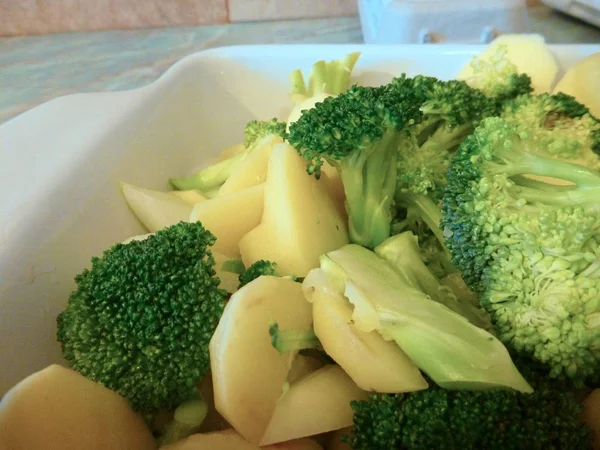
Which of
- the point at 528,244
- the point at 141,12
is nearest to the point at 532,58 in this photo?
the point at 528,244

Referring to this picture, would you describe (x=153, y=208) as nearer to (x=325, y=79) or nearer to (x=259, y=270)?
(x=259, y=270)

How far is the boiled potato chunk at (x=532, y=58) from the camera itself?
87 cm

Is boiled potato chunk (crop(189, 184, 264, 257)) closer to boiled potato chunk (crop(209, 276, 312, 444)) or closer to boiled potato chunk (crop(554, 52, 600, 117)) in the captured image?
boiled potato chunk (crop(209, 276, 312, 444))

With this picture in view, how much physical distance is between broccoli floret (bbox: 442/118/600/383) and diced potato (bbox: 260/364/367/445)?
18 cm

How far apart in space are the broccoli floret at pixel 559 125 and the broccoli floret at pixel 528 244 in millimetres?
59

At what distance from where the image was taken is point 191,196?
838 mm

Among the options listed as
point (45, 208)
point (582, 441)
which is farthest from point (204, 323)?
point (582, 441)

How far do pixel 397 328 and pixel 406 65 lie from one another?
632mm

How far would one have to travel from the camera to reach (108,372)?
0.55 m

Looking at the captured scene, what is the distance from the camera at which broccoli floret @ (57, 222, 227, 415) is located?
55 cm

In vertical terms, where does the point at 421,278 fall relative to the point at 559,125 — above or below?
below

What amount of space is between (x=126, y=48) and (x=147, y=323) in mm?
1340

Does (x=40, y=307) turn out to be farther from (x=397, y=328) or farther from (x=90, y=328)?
(x=397, y=328)

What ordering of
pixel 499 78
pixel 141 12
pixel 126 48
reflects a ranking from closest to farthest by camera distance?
pixel 499 78
pixel 126 48
pixel 141 12
